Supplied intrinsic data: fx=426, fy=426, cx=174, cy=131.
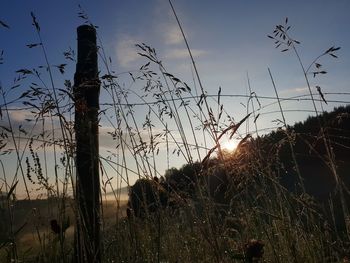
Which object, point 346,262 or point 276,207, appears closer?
point 346,262

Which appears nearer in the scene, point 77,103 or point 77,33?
point 77,103

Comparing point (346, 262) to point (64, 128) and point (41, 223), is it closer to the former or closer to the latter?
point (64, 128)

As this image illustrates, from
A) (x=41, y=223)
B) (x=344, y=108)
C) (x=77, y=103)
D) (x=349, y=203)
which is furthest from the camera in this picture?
(x=344, y=108)

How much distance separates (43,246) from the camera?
3004 mm

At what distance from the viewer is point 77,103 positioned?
278 centimetres

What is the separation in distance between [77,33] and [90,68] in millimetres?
413

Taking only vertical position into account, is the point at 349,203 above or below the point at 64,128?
below

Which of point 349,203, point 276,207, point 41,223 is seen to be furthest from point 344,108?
point 41,223

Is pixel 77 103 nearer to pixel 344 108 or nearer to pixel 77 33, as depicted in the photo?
pixel 77 33

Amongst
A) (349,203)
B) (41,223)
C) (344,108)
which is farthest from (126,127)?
(344,108)

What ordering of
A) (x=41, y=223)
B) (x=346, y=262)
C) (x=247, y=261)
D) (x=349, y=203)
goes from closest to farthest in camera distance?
(x=247, y=261) → (x=346, y=262) → (x=41, y=223) → (x=349, y=203)

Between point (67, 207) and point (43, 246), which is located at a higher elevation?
point (67, 207)

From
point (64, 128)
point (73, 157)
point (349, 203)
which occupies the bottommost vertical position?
point (349, 203)

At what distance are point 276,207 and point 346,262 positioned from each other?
104 cm
